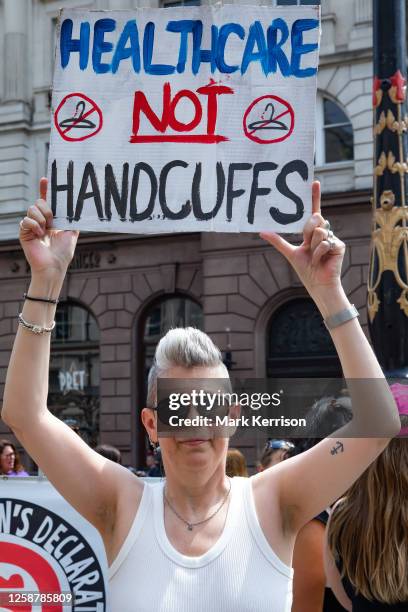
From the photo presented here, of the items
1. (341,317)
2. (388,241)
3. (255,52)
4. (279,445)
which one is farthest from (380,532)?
(388,241)

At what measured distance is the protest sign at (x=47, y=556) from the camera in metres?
4.19

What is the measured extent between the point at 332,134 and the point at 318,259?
15.5 metres

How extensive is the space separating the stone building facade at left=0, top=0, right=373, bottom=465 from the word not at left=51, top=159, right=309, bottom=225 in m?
13.4

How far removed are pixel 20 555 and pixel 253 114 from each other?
278cm

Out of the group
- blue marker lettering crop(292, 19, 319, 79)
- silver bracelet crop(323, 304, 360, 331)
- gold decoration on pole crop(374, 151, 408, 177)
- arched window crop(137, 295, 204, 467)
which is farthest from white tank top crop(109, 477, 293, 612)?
arched window crop(137, 295, 204, 467)

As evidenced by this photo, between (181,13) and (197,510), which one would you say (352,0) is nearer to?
(181,13)

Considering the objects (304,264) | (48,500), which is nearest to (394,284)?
(48,500)

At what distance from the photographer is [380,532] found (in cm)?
251

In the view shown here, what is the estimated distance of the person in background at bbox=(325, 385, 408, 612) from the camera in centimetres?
246

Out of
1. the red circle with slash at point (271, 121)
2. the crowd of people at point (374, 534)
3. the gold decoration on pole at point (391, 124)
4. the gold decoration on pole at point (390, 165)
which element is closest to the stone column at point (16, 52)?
the gold decoration on pole at point (391, 124)

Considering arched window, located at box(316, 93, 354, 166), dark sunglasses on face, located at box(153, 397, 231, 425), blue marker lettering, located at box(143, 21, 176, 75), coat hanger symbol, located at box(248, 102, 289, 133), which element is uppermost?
arched window, located at box(316, 93, 354, 166)

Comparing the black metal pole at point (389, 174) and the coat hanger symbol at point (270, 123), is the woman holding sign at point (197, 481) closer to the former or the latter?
the coat hanger symbol at point (270, 123)

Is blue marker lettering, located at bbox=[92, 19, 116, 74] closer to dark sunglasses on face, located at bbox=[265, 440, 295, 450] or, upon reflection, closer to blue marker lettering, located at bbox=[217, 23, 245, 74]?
blue marker lettering, located at bbox=[217, 23, 245, 74]

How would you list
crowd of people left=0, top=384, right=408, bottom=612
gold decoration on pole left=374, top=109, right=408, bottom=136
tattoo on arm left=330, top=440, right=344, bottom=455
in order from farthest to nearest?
gold decoration on pole left=374, top=109, right=408, bottom=136 < crowd of people left=0, top=384, right=408, bottom=612 < tattoo on arm left=330, top=440, right=344, bottom=455
